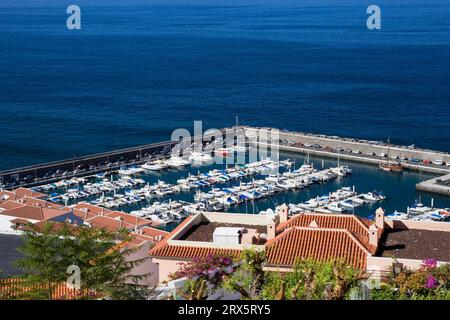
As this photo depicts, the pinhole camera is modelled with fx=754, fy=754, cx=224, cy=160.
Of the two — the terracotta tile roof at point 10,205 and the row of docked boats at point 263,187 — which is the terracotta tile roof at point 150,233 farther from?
the row of docked boats at point 263,187

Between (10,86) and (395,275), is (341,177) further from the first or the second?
(10,86)

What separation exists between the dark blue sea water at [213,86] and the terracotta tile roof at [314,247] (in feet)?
127

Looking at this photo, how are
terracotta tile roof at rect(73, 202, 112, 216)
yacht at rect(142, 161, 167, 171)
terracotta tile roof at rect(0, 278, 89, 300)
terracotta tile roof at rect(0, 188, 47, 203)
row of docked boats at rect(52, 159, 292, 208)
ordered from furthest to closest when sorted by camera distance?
yacht at rect(142, 161, 167, 171), row of docked boats at rect(52, 159, 292, 208), terracotta tile roof at rect(0, 188, 47, 203), terracotta tile roof at rect(73, 202, 112, 216), terracotta tile roof at rect(0, 278, 89, 300)

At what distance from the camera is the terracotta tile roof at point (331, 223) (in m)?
18.4

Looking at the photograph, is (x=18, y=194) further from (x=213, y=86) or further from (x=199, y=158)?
(x=213, y=86)

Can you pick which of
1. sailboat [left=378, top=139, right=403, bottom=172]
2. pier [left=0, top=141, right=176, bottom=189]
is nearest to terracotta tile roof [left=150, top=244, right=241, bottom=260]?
pier [left=0, top=141, right=176, bottom=189]

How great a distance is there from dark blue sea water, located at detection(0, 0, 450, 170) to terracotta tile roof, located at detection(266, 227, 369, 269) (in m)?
38.7

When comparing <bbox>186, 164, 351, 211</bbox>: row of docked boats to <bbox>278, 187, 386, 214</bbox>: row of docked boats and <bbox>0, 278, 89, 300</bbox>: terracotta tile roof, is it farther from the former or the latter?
<bbox>0, 278, 89, 300</bbox>: terracotta tile roof

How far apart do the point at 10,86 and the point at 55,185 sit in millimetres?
49567

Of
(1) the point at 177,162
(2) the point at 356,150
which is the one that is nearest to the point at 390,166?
(2) the point at 356,150

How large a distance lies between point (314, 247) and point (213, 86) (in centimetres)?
7514

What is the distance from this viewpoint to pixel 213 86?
90938mm

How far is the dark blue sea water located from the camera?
62906 millimetres

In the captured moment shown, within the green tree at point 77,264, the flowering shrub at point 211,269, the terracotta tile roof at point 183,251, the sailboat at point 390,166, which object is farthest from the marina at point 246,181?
the flowering shrub at point 211,269
